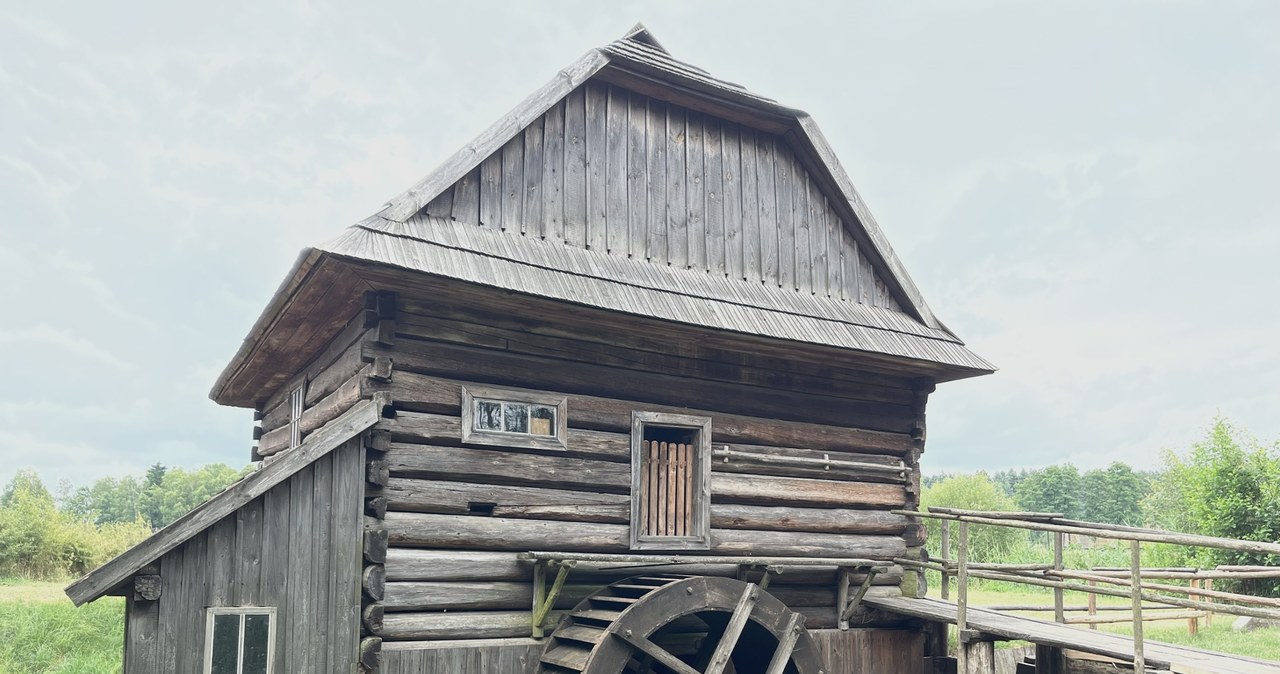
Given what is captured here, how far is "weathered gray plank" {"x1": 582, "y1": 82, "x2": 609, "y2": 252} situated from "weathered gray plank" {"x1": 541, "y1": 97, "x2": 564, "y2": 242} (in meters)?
0.31

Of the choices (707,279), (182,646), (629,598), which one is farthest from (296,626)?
(707,279)

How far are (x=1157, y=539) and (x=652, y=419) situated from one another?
442 centimetres

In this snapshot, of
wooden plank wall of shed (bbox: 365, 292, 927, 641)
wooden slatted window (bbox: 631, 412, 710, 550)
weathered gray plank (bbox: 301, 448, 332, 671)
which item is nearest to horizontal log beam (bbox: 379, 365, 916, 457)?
wooden plank wall of shed (bbox: 365, 292, 927, 641)

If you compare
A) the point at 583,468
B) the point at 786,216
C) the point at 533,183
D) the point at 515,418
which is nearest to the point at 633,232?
the point at 533,183

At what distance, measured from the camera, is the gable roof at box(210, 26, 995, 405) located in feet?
28.5

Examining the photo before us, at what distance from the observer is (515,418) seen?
29.7 ft

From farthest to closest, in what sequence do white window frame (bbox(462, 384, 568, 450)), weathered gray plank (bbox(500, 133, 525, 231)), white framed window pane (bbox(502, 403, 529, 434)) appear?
weathered gray plank (bbox(500, 133, 525, 231))
white framed window pane (bbox(502, 403, 529, 434))
white window frame (bbox(462, 384, 568, 450))

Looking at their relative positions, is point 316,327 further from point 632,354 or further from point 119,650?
point 119,650

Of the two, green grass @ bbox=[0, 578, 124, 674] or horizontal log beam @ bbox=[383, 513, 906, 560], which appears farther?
green grass @ bbox=[0, 578, 124, 674]

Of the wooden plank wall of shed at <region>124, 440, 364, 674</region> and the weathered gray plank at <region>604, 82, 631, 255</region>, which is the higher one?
the weathered gray plank at <region>604, 82, 631, 255</region>

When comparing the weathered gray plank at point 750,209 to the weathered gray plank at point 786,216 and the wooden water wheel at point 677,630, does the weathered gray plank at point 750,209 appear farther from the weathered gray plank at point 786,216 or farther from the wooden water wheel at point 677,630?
the wooden water wheel at point 677,630

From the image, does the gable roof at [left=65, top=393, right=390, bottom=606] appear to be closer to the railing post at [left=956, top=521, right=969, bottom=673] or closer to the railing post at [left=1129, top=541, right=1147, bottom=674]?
the railing post at [left=956, top=521, right=969, bottom=673]

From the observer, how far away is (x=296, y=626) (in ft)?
25.9

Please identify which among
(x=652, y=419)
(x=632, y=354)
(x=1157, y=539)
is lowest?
(x=1157, y=539)
